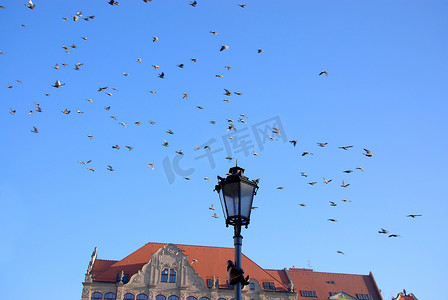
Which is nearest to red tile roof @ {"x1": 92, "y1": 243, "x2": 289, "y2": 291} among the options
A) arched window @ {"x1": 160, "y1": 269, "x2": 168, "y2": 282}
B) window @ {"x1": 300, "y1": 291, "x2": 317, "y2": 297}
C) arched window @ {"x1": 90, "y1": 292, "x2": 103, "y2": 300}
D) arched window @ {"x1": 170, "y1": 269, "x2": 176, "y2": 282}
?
arched window @ {"x1": 90, "y1": 292, "x2": 103, "y2": 300}

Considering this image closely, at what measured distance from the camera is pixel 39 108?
75.9 ft

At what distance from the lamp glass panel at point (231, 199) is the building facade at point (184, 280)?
138ft

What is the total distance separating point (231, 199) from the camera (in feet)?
28.3

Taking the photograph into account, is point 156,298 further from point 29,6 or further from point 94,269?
point 29,6

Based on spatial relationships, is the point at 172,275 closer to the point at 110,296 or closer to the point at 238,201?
the point at 110,296

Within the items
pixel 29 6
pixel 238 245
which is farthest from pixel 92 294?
pixel 238 245

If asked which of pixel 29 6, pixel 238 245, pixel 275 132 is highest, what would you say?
pixel 29 6

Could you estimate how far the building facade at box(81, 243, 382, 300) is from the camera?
4709 centimetres

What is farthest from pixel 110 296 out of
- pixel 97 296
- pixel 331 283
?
pixel 331 283

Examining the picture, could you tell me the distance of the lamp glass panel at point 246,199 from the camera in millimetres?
8523

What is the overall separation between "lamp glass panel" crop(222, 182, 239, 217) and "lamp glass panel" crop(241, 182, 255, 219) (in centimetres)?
12

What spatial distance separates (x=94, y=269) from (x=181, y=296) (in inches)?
437

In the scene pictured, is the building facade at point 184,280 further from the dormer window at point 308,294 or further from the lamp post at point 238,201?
the lamp post at point 238,201

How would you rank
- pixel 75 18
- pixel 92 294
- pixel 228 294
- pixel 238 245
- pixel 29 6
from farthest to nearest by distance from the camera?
pixel 228 294 < pixel 92 294 < pixel 75 18 < pixel 29 6 < pixel 238 245
